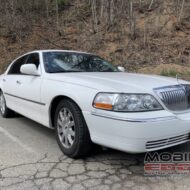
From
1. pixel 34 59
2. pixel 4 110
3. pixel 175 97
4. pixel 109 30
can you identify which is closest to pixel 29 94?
pixel 34 59

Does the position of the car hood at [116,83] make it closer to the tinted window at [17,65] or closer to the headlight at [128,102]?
the headlight at [128,102]

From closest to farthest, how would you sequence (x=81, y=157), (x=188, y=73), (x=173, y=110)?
(x=173, y=110), (x=81, y=157), (x=188, y=73)

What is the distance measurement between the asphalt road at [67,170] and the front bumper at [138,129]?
37 centimetres

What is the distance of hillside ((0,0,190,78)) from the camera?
11812 mm

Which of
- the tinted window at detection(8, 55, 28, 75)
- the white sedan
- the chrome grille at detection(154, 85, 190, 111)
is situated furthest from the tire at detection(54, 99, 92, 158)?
the tinted window at detection(8, 55, 28, 75)

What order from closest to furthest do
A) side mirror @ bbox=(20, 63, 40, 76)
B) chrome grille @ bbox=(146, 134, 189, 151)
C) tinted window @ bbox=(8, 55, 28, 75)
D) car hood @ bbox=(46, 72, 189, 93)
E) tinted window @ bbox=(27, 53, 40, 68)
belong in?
chrome grille @ bbox=(146, 134, 189, 151)
car hood @ bbox=(46, 72, 189, 93)
side mirror @ bbox=(20, 63, 40, 76)
tinted window @ bbox=(27, 53, 40, 68)
tinted window @ bbox=(8, 55, 28, 75)

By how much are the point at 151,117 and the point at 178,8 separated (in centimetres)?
1157

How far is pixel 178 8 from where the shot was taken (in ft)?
44.1

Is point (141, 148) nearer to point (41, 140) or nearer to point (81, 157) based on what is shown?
point (81, 157)

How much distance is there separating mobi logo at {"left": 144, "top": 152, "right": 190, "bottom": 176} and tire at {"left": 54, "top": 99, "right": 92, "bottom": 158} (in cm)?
79

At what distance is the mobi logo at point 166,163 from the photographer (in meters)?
3.50

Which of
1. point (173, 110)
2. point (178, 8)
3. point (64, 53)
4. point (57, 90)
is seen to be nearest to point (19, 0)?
point (178, 8)

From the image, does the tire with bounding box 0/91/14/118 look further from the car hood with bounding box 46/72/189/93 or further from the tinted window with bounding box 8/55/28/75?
the car hood with bounding box 46/72/189/93

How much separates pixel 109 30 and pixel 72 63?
9446mm
